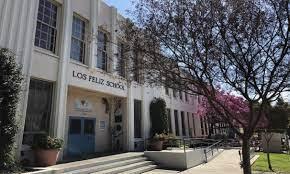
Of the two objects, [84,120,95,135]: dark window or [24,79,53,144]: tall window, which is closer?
[24,79,53,144]: tall window

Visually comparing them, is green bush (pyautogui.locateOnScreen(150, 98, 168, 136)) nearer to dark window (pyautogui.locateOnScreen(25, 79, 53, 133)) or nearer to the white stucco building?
the white stucco building

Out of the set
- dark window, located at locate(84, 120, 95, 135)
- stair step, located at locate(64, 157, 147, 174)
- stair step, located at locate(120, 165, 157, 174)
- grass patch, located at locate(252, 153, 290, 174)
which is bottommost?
grass patch, located at locate(252, 153, 290, 174)

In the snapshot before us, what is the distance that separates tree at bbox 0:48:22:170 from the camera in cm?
850

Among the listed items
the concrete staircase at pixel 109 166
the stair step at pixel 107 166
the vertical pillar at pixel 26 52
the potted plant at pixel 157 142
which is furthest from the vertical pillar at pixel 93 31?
the potted plant at pixel 157 142

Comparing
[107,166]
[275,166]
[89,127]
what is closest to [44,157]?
[107,166]

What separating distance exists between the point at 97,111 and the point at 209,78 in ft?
31.1

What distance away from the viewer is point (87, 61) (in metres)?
14.6

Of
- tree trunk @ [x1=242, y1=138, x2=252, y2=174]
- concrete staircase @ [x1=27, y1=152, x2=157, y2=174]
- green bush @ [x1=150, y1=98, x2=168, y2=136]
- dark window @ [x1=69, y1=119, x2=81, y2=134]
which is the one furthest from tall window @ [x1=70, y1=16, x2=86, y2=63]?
tree trunk @ [x1=242, y1=138, x2=252, y2=174]

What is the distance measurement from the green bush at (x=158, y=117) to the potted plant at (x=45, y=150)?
917cm

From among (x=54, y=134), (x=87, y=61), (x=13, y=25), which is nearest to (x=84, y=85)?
(x=87, y=61)

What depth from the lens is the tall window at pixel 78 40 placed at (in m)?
14.3

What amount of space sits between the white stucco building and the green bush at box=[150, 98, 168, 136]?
22.3 inches

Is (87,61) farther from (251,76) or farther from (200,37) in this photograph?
(251,76)

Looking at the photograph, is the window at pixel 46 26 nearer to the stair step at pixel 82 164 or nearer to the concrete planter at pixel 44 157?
the concrete planter at pixel 44 157
